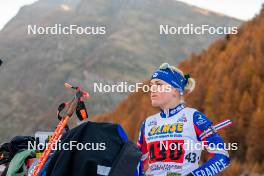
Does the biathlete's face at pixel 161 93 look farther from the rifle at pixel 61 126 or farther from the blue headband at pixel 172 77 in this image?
the rifle at pixel 61 126

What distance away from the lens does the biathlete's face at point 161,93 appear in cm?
416

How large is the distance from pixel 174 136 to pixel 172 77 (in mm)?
568

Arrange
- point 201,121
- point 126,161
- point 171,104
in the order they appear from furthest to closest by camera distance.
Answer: point 171,104, point 201,121, point 126,161

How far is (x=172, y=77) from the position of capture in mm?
A: 4348

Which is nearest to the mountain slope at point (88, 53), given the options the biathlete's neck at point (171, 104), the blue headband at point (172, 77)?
the blue headband at point (172, 77)

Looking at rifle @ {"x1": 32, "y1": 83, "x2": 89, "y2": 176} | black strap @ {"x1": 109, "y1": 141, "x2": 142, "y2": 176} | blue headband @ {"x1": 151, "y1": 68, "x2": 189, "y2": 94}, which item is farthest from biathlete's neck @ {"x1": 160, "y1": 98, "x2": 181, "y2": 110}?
black strap @ {"x1": 109, "y1": 141, "x2": 142, "y2": 176}

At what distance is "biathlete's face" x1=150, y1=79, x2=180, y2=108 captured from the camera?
416 cm

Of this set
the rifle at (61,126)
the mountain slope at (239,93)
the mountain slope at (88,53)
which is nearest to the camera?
the rifle at (61,126)

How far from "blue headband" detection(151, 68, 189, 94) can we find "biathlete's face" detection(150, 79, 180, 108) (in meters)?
0.05

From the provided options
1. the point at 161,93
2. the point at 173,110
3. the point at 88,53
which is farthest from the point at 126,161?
the point at 88,53

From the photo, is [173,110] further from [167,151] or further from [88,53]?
[88,53]

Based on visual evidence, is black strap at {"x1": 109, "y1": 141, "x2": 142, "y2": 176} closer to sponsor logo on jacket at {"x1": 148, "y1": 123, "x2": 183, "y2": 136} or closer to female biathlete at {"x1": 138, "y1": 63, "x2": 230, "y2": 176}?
female biathlete at {"x1": 138, "y1": 63, "x2": 230, "y2": 176}

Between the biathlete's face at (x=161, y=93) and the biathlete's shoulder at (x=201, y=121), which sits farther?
the biathlete's face at (x=161, y=93)

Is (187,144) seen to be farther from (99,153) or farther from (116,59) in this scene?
(116,59)
